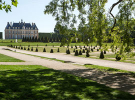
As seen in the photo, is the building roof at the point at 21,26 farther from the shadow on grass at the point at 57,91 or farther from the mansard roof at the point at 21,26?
the shadow on grass at the point at 57,91

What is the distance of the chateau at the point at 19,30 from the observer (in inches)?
4688

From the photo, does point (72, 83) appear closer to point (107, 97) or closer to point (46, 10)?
point (107, 97)

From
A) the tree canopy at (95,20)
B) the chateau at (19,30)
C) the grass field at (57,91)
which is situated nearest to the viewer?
the grass field at (57,91)

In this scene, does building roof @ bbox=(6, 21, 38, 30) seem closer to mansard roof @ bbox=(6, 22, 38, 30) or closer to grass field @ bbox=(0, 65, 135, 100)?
mansard roof @ bbox=(6, 22, 38, 30)

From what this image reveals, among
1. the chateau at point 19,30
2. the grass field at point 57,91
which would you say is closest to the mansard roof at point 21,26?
the chateau at point 19,30

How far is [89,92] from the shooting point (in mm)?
7191

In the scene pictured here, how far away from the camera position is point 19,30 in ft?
397

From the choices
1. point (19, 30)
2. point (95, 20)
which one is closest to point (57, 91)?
point (95, 20)

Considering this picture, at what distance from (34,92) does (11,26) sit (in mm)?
118570

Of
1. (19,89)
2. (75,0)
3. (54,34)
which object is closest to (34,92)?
(19,89)

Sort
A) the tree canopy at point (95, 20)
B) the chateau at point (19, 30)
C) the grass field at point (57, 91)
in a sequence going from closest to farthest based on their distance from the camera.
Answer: the grass field at point (57, 91) → the tree canopy at point (95, 20) → the chateau at point (19, 30)

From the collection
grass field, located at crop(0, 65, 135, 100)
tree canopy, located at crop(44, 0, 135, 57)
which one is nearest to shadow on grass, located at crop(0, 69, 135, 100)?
grass field, located at crop(0, 65, 135, 100)

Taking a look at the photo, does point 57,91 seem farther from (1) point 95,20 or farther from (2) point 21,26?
(2) point 21,26

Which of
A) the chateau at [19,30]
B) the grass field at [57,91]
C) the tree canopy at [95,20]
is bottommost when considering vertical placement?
the grass field at [57,91]
